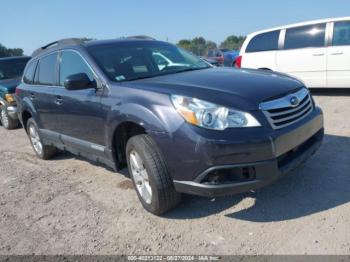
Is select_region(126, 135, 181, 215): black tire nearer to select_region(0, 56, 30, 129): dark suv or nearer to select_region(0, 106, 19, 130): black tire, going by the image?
select_region(0, 56, 30, 129): dark suv

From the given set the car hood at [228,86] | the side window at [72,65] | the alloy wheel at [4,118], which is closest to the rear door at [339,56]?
the car hood at [228,86]

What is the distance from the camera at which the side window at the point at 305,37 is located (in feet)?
29.1

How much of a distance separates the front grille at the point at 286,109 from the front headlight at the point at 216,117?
20cm

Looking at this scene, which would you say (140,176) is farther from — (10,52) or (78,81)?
(10,52)

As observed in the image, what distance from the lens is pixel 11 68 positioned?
1070 centimetres

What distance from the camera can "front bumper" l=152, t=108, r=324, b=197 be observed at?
3094 mm

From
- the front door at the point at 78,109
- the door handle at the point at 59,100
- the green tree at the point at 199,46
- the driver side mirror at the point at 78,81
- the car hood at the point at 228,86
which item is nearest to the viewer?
the car hood at the point at 228,86

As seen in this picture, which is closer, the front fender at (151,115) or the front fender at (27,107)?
the front fender at (151,115)

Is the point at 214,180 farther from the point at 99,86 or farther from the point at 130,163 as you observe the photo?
the point at 99,86

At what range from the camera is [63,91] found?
4809mm

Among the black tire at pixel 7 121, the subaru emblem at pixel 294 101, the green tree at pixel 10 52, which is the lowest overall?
the green tree at pixel 10 52

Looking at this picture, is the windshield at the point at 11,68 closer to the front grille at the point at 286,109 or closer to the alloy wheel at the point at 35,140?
the alloy wheel at the point at 35,140

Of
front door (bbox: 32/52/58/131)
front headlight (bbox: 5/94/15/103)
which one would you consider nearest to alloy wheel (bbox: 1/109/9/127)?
front headlight (bbox: 5/94/15/103)

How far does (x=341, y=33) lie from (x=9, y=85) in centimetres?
813
